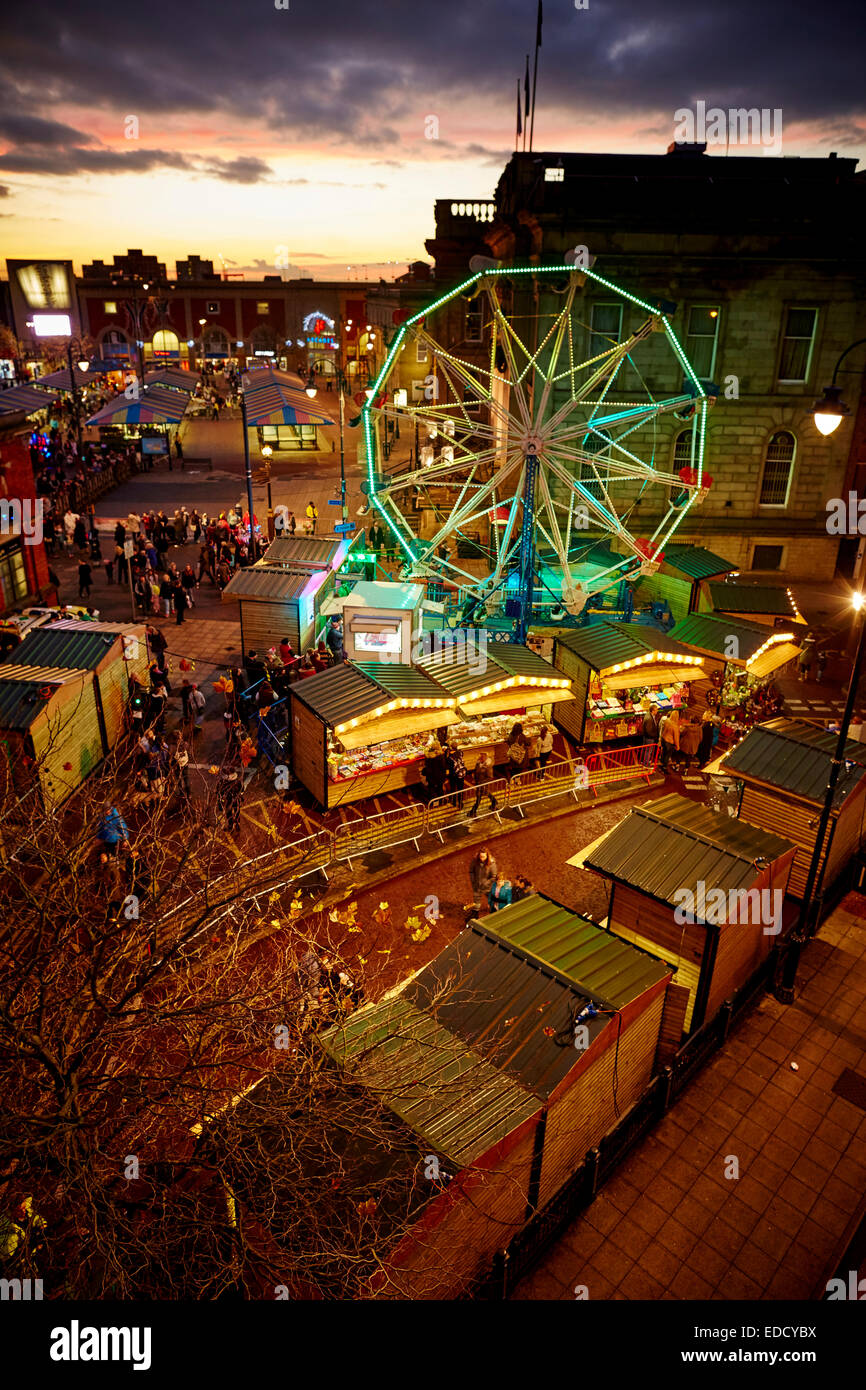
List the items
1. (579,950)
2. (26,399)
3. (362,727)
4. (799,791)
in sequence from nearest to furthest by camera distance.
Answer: (579,950) < (799,791) < (362,727) < (26,399)

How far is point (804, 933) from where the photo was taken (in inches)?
498

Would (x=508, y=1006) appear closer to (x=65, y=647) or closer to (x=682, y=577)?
(x=65, y=647)

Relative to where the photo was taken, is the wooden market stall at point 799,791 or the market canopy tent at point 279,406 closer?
the wooden market stall at point 799,791

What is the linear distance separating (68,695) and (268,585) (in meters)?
6.81

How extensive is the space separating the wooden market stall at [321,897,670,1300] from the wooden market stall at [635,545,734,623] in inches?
671

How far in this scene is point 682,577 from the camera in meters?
25.9

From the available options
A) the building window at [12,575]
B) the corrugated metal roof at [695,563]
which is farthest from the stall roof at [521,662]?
the building window at [12,575]

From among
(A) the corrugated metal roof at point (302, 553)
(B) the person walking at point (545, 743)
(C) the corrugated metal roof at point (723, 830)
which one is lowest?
(B) the person walking at point (545, 743)

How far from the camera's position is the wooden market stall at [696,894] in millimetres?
11453

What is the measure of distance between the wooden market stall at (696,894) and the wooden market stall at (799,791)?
1697 millimetres

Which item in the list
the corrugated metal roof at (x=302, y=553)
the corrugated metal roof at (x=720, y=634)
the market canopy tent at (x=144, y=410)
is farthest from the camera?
the market canopy tent at (x=144, y=410)

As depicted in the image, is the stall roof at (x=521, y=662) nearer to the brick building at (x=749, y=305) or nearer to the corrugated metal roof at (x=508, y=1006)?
the corrugated metal roof at (x=508, y=1006)

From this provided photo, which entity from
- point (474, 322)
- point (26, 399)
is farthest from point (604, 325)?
point (26, 399)
